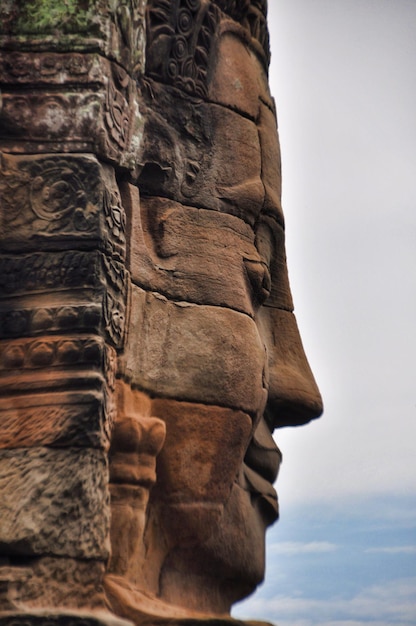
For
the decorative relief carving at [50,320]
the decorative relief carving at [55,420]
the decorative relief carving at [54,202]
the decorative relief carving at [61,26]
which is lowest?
the decorative relief carving at [55,420]

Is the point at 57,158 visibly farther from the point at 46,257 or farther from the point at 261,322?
the point at 261,322

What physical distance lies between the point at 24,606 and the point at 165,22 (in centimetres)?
329

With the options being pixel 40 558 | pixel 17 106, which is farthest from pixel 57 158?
pixel 40 558

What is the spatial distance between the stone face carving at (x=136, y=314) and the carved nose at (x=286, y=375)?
19 millimetres

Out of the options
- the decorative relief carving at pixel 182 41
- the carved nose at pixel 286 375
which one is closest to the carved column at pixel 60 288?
the decorative relief carving at pixel 182 41

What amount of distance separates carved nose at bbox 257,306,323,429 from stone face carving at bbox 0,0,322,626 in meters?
0.02

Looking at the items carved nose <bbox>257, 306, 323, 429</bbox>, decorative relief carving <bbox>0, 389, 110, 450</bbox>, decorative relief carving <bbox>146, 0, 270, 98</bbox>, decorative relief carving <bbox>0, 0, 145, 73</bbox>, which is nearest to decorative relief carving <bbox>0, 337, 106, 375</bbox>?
decorative relief carving <bbox>0, 389, 110, 450</bbox>

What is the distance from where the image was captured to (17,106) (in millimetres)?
7039

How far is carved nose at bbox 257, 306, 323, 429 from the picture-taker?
8617 millimetres

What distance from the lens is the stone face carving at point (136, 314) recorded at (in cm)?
662

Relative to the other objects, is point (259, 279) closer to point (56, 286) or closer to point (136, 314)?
point (136, 314)

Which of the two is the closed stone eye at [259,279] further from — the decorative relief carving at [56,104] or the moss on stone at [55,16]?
the moss on stone at [55,16]

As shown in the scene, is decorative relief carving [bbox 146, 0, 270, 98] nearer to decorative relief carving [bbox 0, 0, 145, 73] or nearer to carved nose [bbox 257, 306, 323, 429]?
decorative relief carving [bbox 0, 0, 145, 73]

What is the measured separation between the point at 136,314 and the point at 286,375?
1519 mm
